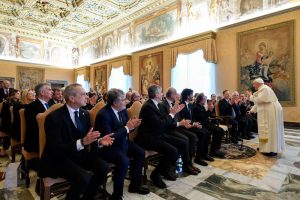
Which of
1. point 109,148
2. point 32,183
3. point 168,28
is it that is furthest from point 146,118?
point 168,28

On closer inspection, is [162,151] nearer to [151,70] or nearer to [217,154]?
[217,154]

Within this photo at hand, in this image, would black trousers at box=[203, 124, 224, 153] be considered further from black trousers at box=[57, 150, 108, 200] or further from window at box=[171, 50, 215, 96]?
window at box=[171, 50, 215, 96]

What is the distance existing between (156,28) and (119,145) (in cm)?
1055

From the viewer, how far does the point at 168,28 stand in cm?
1133

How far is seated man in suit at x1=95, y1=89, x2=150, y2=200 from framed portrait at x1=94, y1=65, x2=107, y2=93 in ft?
43.4

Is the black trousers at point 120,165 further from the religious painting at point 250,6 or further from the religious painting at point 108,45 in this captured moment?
the religious painting at point 108,45

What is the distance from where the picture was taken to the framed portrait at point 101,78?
51.2 feet

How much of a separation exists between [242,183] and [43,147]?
2.81 m

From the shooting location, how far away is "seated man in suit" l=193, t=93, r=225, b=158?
426 centimetres

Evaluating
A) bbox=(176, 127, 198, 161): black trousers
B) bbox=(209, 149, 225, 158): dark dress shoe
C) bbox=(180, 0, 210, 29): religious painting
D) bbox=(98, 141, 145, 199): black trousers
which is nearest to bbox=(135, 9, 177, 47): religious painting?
bbox=(180, 0, 210, 29): religious painting

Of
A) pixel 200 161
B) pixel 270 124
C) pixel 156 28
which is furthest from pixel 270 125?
pixel 156 28

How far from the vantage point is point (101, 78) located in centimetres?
1598

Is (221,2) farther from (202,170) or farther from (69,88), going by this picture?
(69,88)

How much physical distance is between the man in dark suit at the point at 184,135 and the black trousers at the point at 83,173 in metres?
1.45
